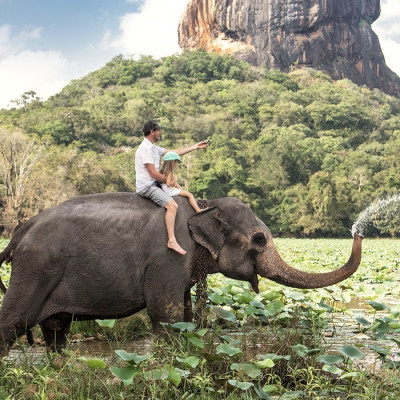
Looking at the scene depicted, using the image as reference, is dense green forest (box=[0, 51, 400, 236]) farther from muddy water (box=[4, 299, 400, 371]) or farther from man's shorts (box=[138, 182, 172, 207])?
man's shorts (box=[138, 182, 172, 207])

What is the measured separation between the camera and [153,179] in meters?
6.02

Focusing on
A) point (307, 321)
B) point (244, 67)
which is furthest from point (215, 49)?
point (307, 321)

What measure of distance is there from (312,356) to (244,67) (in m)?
134

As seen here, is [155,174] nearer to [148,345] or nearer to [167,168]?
[167,168]

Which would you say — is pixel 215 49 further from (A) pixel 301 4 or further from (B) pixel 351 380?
(B) pixel 351 380

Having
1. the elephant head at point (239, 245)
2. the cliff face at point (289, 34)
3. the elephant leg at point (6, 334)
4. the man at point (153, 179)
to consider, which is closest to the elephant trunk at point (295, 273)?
the elephant head at point (239, 245)

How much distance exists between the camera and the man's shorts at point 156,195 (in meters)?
5.83

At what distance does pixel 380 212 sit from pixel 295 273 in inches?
2567

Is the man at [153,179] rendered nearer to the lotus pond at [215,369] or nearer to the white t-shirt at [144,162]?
the white t-shirt at [144,162]

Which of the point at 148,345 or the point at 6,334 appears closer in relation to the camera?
the point at 6,334

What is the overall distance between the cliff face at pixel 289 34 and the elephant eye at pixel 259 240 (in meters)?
135

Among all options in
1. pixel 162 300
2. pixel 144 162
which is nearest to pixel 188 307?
pixel 162 300

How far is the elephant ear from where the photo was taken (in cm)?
588

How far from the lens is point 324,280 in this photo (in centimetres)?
578
